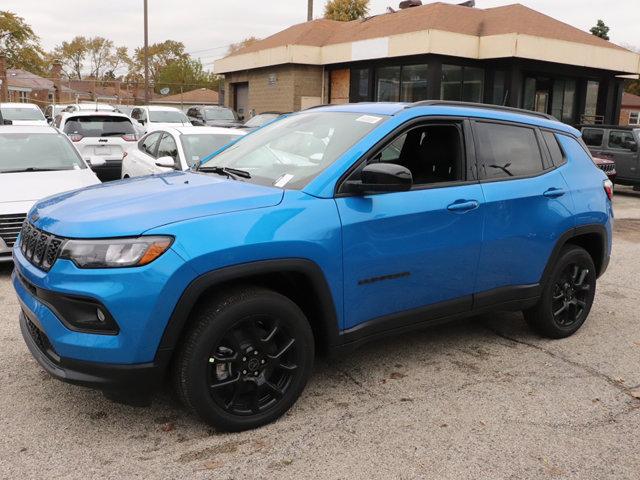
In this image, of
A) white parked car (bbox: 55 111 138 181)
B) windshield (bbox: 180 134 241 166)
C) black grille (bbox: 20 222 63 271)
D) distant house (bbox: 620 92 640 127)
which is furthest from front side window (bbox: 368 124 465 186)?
distant house (bbox: 620 92 640 127)

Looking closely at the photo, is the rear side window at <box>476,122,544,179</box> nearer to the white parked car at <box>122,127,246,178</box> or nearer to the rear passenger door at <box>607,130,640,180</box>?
the white parked car at <box>122,127,246,178</box>

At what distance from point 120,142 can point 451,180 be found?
9.69 m

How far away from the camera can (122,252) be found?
2.98 m

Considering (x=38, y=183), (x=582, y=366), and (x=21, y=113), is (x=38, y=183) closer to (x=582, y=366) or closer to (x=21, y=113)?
(x=582, y=366)

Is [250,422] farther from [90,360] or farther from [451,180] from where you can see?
[451,180]

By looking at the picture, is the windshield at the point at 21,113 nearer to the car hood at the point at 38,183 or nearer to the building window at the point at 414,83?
the building window at the point at 414,83

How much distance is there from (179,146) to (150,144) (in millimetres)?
1359

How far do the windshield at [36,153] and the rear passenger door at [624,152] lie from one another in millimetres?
12919

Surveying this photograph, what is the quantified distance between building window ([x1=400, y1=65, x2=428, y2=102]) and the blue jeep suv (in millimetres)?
17562

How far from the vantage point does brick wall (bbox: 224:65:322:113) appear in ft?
83.8

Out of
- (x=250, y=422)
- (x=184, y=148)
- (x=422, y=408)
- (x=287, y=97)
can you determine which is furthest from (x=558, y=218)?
(x=287, y=97)

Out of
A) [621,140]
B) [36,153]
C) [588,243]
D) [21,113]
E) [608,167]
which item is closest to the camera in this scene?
[588,243]

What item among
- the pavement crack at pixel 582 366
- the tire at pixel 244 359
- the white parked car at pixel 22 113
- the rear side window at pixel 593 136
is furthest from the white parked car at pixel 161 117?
the tire at pixel 244 359

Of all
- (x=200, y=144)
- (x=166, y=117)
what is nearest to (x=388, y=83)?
(x=166, y=117)
